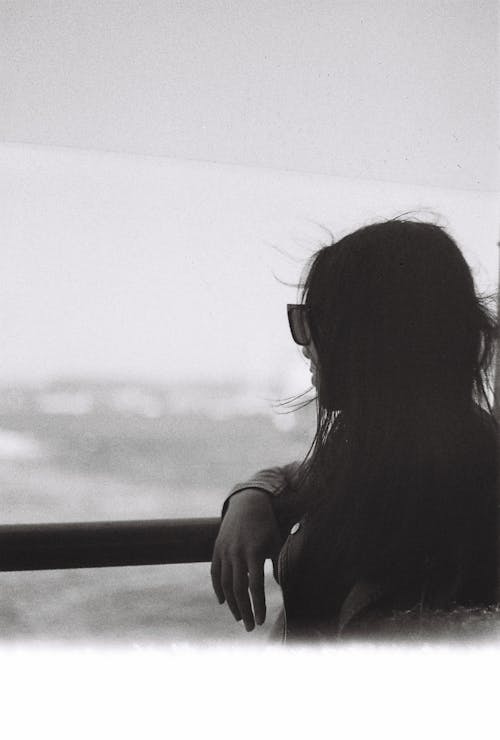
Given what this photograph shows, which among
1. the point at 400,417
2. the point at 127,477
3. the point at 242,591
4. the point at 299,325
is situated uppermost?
the point at 299,325

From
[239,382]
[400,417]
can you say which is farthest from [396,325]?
[239,382]

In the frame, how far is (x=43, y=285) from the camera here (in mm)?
971

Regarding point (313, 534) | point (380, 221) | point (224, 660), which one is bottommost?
point (224, 660)

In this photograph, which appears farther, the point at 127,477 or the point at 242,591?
the point at 127,477

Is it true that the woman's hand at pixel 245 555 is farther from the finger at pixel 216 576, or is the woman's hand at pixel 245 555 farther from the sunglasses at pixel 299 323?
the sunglasses at pixel 299 323

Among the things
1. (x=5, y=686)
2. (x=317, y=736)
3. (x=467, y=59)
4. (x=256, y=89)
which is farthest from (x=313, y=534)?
(x=467, y=59)

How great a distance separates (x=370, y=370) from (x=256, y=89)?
513mm

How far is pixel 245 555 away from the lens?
911mm

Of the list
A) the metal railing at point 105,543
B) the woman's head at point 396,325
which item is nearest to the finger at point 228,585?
the metal railing at point 105,543

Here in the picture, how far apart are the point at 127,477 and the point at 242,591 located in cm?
25

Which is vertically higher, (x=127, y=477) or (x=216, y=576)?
(x=127, y=477)

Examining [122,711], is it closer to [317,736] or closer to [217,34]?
[317,736]

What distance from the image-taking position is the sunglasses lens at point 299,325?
3.25 feet

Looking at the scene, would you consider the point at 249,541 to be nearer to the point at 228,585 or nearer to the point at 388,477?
the point at 228,585
